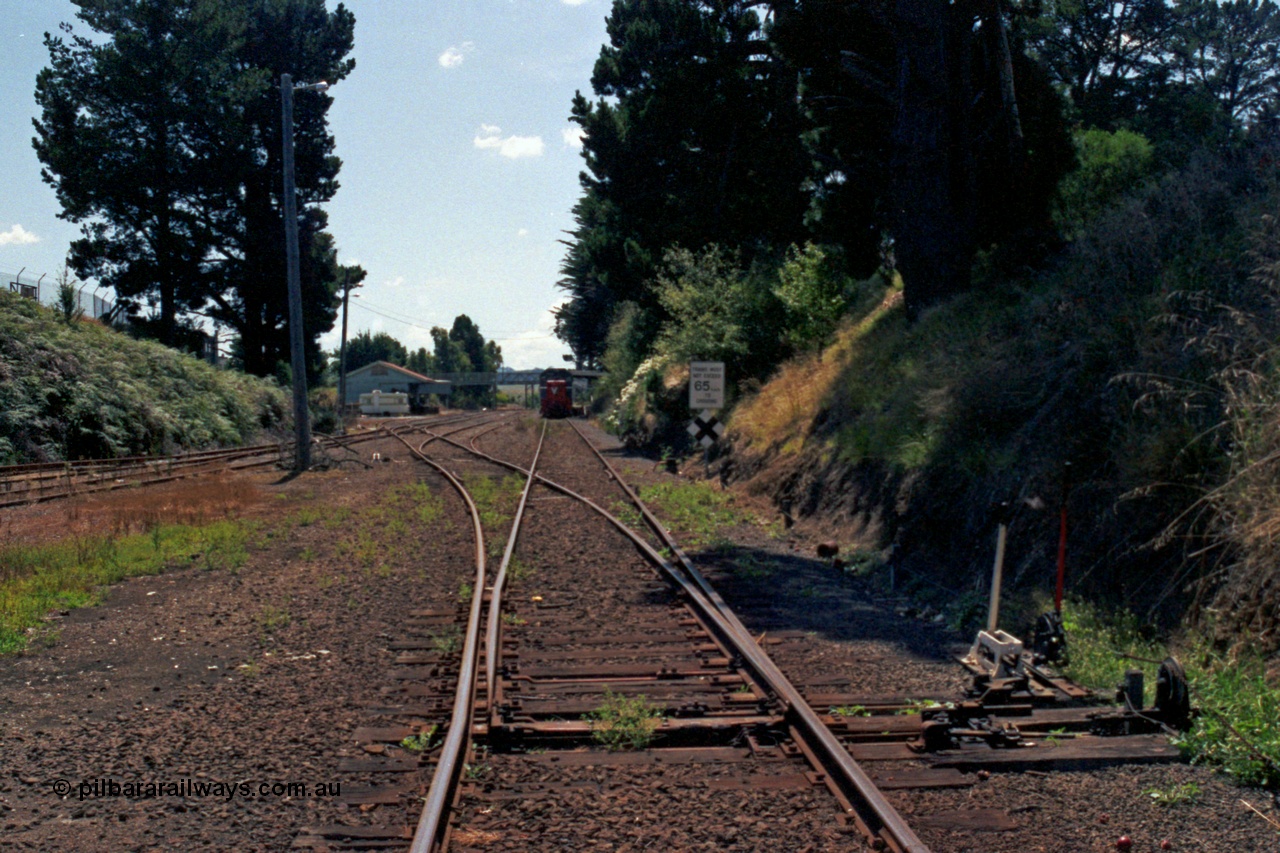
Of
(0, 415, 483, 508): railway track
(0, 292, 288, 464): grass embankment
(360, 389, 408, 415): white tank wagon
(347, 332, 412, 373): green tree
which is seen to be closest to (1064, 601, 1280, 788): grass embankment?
(0, 415, 483, 508): railway track

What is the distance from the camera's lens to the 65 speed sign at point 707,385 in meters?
21.2

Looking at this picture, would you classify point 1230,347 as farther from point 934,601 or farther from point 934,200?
point 934,200

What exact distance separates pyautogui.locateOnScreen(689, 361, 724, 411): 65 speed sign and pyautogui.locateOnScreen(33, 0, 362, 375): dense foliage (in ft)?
102

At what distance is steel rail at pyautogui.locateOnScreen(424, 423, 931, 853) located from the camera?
4184mm

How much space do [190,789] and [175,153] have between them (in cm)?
4640

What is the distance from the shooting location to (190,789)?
4867 millimetres

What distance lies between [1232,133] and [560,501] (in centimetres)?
1112

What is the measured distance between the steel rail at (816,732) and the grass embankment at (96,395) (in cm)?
1852

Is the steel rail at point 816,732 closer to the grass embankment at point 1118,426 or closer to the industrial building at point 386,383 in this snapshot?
the grass embankment at point 1118,426

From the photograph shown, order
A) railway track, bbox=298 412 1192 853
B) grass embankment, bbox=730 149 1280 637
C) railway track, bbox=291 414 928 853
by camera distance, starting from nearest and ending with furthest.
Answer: railway track, bbox=298 412 1192 853, railway track, bbox=291 414 928 853, grass embankment, bbox=730 149 1280 637

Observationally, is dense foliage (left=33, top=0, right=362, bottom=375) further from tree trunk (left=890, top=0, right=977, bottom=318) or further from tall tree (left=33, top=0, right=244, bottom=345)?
tree trunk (left=890, top=0, right=977, bottom=318)

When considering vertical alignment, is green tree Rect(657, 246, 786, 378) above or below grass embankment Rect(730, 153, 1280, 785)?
above

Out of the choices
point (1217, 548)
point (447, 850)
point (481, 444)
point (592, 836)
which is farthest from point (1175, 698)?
point (481, 444)

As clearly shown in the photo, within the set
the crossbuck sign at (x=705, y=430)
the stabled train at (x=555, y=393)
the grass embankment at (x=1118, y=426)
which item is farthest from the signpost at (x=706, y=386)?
the stabled train at (x=555, y=393)
